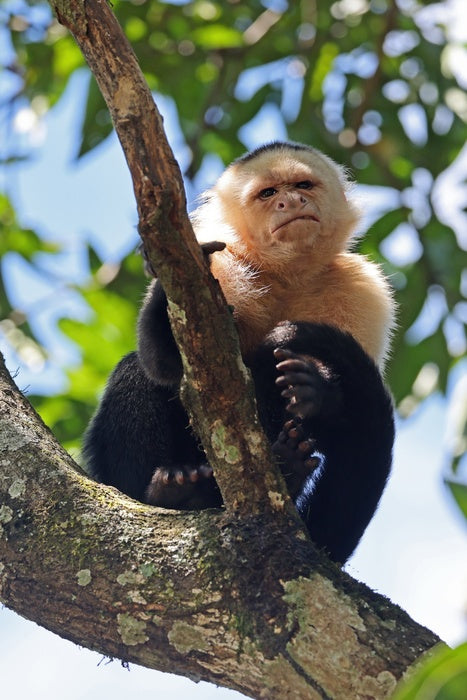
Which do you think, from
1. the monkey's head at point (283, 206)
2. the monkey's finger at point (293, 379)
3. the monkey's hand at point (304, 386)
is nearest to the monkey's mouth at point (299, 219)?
the monkey's head at point (283, 206)

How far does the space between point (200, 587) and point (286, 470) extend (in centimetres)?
70

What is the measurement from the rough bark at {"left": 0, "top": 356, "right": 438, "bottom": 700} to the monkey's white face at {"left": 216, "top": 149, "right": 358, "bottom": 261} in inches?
56.7

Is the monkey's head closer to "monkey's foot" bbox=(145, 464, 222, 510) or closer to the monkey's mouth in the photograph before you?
the monkey's mouth

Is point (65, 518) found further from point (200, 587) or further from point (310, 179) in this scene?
point (310, 179)

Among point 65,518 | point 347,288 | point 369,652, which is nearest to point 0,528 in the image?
point 65,518

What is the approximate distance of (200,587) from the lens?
240 cm

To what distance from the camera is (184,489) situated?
3240 millimetres

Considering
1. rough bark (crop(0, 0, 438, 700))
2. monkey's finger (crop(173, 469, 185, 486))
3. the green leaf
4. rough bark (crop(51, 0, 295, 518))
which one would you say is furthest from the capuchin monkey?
the green leaf

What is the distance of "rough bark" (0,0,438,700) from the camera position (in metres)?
2.23

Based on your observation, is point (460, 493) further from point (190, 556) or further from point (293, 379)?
point (293, 379)

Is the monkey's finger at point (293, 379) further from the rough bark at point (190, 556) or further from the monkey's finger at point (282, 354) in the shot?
the rough bark at point (190, 556)

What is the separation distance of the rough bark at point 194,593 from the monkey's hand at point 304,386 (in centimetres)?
48

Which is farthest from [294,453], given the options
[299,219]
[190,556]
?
[299,219]

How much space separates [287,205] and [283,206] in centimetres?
2
